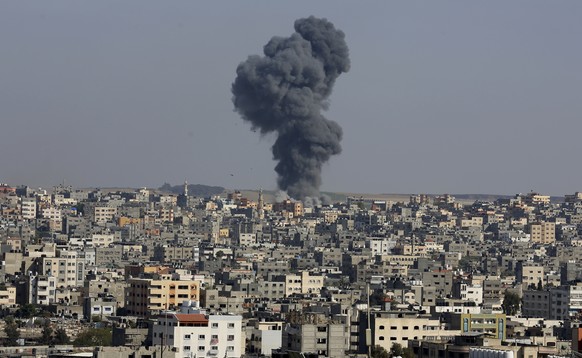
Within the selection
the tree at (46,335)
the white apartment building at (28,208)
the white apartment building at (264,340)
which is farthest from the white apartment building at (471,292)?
the white apartment building at (28,208)

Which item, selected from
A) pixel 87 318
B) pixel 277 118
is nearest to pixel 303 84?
pixel 277 118

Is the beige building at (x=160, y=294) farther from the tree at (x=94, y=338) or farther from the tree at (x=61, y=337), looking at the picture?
the tree at (x=94, y=338)

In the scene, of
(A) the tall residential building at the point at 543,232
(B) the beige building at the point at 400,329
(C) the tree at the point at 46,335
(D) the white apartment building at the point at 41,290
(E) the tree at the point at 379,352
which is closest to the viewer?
(E) the tree at the point at 379,352

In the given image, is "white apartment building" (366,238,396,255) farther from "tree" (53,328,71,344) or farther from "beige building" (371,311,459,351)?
"beige building" (371,311,459,351)

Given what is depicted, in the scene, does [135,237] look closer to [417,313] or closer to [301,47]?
Result: [301,47]

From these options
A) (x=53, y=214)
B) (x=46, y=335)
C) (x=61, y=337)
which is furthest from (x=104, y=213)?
(x=61, y=337)

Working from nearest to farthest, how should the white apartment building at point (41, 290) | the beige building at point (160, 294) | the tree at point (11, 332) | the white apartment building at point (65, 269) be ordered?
the tree at point (11, 332) → the beige building at point (160, 294) → the white apartment building at point (41, 290) → the white apartment building at point (65, 269)

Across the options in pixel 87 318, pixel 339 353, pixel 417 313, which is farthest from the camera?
pixel 87 318
